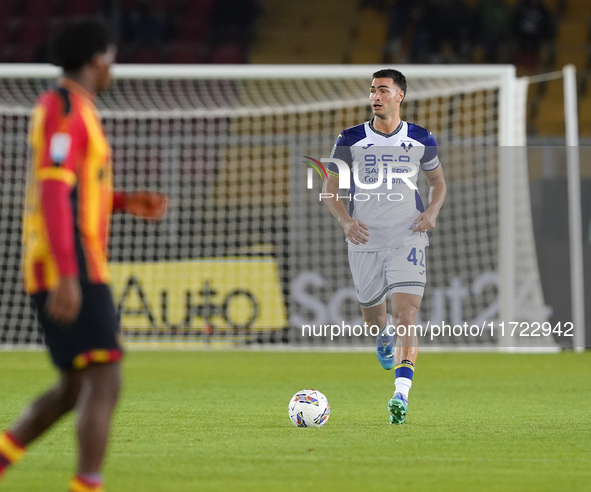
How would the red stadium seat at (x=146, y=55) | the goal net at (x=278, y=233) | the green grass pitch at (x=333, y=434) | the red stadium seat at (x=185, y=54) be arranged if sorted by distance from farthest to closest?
the red stadium seat at (x=185, y=54), the red stadium seat at (x=146, y=55), the goal net at (x=278, y=233), the green grass pitch at (x=333, y=434)

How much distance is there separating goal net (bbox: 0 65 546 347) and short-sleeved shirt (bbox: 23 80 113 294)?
939 centimetres

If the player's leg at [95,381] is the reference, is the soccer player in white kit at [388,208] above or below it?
above

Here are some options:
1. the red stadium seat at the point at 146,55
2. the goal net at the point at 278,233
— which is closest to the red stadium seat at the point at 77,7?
the red stadium seat at the point at 146,55

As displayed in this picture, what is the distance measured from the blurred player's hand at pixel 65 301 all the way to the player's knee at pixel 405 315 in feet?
11.0

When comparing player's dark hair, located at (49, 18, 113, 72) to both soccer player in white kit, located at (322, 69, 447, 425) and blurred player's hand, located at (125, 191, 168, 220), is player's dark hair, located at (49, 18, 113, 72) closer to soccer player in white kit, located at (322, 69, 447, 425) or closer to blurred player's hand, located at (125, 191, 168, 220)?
blurred player's hand, located at (125, 191, 168, 220)

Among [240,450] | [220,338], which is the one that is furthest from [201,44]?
[240,450]

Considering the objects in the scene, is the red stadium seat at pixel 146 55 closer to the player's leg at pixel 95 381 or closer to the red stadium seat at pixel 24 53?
the red stadium seat at pixel 24 53

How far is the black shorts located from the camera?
3627 millimetres

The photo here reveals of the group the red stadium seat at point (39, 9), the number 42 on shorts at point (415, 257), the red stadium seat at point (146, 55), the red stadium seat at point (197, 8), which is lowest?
the number 42 on shorts at point (415, 257)

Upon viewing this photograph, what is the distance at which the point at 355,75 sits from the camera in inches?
521

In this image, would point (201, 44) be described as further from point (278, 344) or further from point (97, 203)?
point (97, 203)

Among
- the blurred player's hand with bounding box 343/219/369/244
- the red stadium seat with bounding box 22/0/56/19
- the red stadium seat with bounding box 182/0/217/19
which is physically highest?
the red stadium seat with bounding box 182/0/217/19

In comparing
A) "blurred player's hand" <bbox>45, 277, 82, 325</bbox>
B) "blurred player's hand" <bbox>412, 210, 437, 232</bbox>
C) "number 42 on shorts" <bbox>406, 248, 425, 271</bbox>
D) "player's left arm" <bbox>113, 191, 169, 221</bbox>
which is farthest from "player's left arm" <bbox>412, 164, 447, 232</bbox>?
"blurred player's hand" <bbox>45, 277, 82, 325</bbox>

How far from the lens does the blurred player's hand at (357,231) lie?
6.89 metres
